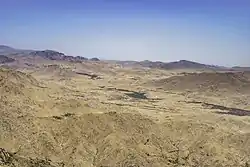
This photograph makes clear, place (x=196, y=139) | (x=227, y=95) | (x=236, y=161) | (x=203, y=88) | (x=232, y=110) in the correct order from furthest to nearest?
(x=203, y=88) → (x=227, y=95) → (x=232, y=110) → (x=196, y=139) → (x=236, y=161)

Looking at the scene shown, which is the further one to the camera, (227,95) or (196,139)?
(227,95)

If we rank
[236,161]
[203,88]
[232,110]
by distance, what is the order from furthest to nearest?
1. [203,88]
2. [232,110]
3. [236,161]

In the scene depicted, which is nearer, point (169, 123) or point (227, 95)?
point (169, 123)

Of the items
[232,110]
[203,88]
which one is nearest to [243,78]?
[203,88]

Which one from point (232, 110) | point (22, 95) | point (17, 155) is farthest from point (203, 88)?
point (17, 155)

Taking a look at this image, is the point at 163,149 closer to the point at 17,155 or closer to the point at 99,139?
the point at 99,139

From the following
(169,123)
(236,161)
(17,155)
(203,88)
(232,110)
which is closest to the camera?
(17,155)

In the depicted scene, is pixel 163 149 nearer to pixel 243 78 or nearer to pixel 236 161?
pixel 236 161

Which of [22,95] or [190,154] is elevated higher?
[22,95]

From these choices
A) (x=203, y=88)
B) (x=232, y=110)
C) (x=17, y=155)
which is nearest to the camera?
(x=17, y=155)
